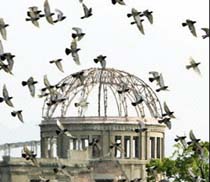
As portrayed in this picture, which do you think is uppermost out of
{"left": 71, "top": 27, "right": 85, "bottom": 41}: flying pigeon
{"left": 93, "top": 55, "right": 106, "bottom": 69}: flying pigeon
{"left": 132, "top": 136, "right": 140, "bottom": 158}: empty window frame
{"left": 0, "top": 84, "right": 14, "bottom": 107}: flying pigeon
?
{"left": 132, "top": 136, "right": 140, "bottom": 158}: empty window frame

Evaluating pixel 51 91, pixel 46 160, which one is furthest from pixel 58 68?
pixel 46 160

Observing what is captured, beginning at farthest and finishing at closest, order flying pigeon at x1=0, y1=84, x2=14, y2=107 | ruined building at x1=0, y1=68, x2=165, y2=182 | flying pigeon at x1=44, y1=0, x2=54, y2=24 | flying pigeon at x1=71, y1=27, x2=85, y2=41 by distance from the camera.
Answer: ruined building at x1=0, y1=68, x2=165, y2=182 < flying pigeon at x1=0, y1=84, x2=14, y2=107 < flying pigeon at x1=71, y1=27, x2=85, y2=41 < flying pigeon at x1=44, y1=0, x2=54, y2=24

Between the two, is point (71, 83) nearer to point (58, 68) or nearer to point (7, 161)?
point (7, 161)

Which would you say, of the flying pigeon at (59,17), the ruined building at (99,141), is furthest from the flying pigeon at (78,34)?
the ruined building at (99,141)

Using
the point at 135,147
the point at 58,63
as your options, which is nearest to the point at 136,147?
the point at 135,147

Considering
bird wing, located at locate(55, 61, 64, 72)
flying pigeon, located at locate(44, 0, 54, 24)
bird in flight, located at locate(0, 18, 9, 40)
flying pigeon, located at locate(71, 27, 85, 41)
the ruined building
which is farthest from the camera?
the ruined building

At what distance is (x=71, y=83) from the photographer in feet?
341

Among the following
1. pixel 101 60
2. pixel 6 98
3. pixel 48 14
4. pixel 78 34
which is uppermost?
pixel 48 14

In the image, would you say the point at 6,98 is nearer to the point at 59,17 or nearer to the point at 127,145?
the point at 59,17

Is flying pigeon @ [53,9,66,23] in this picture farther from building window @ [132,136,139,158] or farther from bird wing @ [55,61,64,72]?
building window @ [132,136,139,158]

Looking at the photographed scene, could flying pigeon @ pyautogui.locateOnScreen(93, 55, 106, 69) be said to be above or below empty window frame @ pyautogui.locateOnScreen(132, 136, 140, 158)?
below

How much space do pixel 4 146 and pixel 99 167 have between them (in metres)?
13.3

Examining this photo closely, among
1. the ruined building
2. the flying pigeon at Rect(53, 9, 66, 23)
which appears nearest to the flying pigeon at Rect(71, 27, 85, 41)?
the flying pigeon at Rect(53, 9, 66, 23)

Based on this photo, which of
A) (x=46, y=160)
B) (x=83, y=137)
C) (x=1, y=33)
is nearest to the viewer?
(x=1, y=33)
